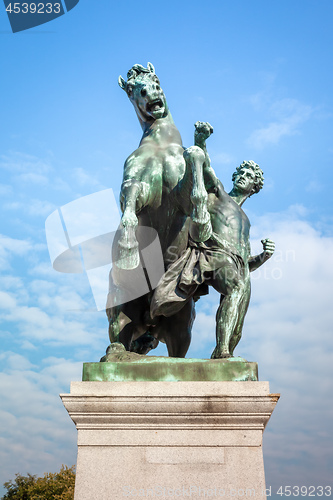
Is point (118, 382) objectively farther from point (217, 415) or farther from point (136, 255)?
point (136, 255)

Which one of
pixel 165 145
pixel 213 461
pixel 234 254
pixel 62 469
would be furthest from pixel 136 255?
pixel 62 469

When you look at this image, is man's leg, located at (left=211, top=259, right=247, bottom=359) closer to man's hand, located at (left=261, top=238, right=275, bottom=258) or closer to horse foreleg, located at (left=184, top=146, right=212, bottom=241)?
horse foreleg, located at (left=184, top=146, right=212, bottom=241)

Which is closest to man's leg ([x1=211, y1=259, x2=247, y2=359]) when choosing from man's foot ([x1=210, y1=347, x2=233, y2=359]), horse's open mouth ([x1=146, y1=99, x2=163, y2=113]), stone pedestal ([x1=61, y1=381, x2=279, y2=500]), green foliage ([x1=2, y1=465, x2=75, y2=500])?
man's foot ([x1=210, y1=347, x2=233, y2=359])

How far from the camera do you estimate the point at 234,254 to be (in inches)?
260

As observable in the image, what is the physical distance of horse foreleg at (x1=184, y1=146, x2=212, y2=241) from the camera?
6145 mm

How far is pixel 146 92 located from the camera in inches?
283

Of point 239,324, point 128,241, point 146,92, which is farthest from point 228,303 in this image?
point 146,92

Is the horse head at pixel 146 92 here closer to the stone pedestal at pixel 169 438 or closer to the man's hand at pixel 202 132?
the man's hand at pixel 202 132

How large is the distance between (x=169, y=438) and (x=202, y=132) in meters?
3.53

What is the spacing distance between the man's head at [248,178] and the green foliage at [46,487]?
2512cm

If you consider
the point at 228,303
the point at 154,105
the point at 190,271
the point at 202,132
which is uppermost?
the point at 154,105

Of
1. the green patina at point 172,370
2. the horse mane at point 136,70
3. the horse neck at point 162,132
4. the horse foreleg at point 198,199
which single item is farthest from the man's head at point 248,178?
the green patina at point 172,370

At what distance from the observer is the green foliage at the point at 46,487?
1187 inches

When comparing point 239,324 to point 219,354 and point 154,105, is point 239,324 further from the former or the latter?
point 154,105
